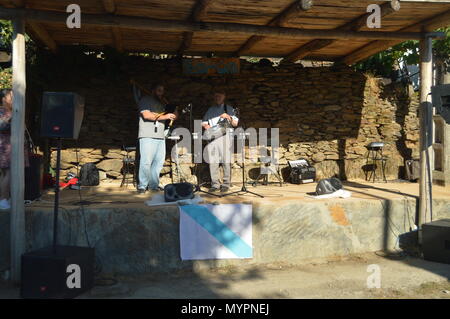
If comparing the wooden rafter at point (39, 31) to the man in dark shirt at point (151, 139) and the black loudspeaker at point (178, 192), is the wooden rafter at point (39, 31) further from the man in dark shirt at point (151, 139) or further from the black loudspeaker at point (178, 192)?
the black loudspeaker at point (178, 192)

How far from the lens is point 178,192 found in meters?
4.77

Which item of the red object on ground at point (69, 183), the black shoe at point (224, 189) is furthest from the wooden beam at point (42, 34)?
the black shoe at point (224, 189)

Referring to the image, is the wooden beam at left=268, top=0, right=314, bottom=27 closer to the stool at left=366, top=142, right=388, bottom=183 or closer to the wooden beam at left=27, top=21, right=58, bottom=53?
the wooden beam at left=27, top=21, right=58, bottom=53

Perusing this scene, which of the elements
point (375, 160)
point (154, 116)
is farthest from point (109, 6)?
point (375, 160)

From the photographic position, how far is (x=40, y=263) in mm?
3592

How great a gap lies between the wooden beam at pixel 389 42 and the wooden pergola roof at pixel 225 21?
1cm

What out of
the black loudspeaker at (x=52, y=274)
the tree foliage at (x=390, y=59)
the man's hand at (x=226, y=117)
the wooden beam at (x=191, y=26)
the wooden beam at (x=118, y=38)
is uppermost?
the tree foliage at (x=390, y=59)

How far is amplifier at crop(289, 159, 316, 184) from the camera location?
23.0 feet

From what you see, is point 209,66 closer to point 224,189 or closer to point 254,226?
point 224,189

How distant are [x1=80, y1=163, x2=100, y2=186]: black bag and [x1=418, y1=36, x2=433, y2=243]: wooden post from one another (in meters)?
4.74

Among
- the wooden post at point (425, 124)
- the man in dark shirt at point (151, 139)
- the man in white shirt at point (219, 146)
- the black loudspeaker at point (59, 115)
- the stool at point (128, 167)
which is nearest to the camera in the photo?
the black loudspeaker at point (59, 115)

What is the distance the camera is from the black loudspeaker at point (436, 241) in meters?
4.76

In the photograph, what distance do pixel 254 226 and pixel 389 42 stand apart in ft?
10.8

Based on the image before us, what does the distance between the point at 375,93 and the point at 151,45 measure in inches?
175
